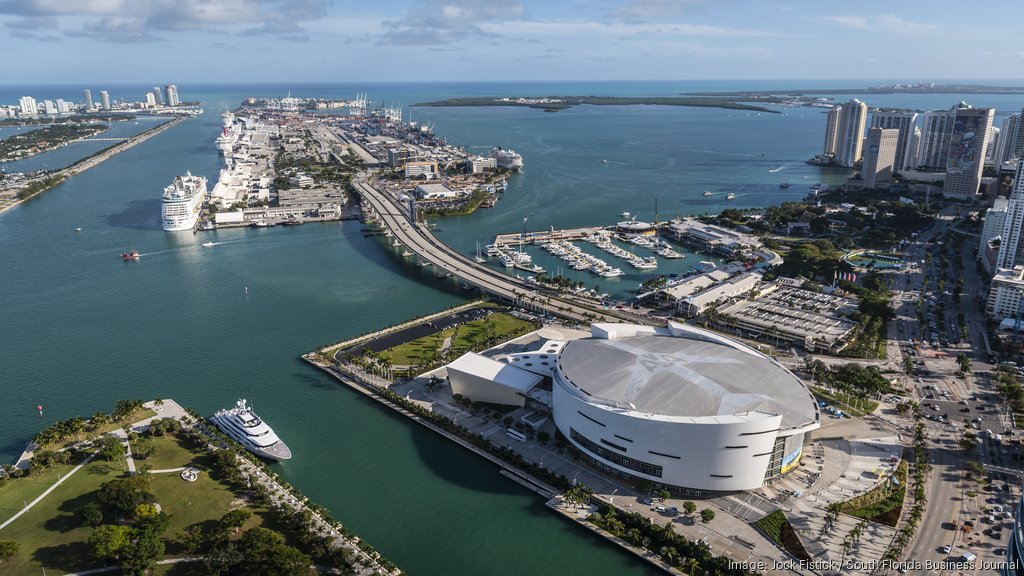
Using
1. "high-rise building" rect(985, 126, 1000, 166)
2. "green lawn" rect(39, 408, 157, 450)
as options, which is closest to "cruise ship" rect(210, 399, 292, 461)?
"green lawn" rect(39, 408, 157, 450)

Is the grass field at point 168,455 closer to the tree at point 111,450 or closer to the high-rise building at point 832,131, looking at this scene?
the tree at point 111,450

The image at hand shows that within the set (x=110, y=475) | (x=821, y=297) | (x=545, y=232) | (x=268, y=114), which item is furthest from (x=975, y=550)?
(x=268, y=114)

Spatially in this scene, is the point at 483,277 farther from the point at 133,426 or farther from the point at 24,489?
the point at 24,489

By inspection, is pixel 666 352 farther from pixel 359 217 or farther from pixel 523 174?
pixel 523 174

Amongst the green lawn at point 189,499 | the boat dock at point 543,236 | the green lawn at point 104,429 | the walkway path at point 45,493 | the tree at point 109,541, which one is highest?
the boat dock at point 543,236

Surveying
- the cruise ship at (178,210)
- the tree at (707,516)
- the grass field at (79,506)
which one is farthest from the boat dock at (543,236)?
the tree at (707,516)

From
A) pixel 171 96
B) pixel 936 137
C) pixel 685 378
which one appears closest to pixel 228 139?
pixel 685 378
